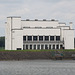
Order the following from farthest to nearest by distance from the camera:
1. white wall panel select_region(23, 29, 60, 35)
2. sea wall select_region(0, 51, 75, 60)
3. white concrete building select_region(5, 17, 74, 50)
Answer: white wall panel select_region(23, 29, 60, 35), white concrete building select_region(5, 17, 74, 50), sea wall select_region(0, 51, 75, 60)

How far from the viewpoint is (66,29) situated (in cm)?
19162

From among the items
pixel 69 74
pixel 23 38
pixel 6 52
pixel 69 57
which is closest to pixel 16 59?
pixel 6 52

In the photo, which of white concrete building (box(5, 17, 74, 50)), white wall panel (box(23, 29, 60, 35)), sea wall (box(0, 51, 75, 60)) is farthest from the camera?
white wall panel (box(23, 29, 60, 35))

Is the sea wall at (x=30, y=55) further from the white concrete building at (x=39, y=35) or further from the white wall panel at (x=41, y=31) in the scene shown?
the white wall panel at (x=41, y=31)

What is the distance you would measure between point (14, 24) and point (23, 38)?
18.2 feet

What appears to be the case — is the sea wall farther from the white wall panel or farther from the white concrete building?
the white wall panel

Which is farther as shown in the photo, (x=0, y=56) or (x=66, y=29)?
(x=66, y=29)

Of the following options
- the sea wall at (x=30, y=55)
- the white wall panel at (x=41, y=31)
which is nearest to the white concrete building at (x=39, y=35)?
the white wall panel at (x=41, y=31)

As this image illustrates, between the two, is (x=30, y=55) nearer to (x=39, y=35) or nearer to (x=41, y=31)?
(x=41, y=31)

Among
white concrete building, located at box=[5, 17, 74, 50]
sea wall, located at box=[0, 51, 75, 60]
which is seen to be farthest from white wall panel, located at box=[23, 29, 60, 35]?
sea wall, located at box=[0, 51, 75, 60]

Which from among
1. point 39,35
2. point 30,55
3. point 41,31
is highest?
point 41,31

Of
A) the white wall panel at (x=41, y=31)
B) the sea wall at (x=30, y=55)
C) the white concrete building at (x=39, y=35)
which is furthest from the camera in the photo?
the white wall panel at (x=41, y=31)

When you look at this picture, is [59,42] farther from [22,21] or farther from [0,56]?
[0,56]

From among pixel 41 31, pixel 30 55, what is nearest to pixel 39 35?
pixel 41 31
